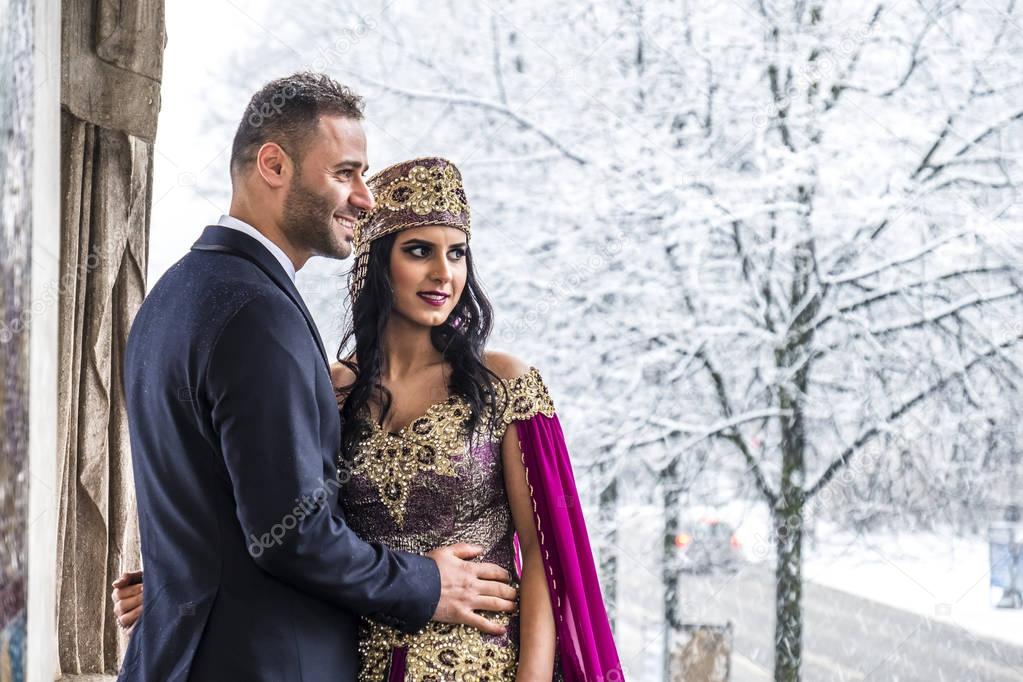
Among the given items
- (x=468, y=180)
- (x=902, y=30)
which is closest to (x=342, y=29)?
(x=468, y=180)

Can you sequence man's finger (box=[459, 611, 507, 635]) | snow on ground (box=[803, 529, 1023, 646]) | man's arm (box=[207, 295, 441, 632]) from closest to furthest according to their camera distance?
man's arm (box=[207, 295, 441, 632])
man's finger (box=[459, 611, 507, 635])
snow on ground (box=[803, 529, 1023, 646])

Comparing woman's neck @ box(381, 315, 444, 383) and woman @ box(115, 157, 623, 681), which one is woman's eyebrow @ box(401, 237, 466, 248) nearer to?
woman @ box(115, 157, 623, 681)

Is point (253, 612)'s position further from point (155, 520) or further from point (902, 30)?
point (902, 30)

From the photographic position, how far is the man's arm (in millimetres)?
1268

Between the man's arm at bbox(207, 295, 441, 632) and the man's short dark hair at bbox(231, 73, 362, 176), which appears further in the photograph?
the man's short dark hair at bbox(231, 73, 362, 176)

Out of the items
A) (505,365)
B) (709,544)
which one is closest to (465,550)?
(505,365)

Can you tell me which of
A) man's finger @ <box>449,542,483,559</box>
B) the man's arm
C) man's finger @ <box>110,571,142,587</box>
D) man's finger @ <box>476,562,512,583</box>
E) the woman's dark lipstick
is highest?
the woman's dark lipstick

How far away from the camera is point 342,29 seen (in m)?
4.00

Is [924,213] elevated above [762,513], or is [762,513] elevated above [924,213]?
[924,213]

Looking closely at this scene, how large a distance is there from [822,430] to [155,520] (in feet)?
10.6

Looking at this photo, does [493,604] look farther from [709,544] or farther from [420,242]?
[709,544]

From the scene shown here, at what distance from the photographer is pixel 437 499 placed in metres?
1.60

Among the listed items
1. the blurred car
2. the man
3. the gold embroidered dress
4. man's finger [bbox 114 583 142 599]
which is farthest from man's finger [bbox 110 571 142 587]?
the blurred car

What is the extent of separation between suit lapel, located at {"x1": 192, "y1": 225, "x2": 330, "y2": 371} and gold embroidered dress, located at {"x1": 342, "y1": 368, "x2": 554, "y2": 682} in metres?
0.25
